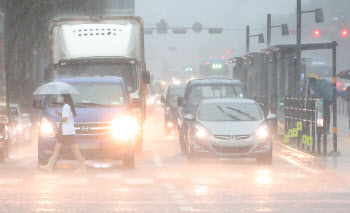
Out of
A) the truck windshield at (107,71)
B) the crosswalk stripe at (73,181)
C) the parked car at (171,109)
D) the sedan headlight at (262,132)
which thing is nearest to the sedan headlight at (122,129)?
the crosswalk stripe at (73,181)

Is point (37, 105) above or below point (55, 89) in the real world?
below

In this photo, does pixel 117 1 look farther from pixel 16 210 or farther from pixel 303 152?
pixel 16 210

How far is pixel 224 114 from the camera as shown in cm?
2355

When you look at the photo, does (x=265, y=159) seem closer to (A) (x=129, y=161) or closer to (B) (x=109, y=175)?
(A) (x=129, y=161)

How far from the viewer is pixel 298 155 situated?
25500mm

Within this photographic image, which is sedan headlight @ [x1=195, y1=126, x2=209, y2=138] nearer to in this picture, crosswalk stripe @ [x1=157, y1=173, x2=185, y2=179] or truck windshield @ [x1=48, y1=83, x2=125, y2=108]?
truck windshield @ [x1=48, y1=83, x2=125, y2=108]

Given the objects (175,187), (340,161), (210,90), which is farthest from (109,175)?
(210,90)

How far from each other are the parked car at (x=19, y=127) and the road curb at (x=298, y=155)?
23.9ft

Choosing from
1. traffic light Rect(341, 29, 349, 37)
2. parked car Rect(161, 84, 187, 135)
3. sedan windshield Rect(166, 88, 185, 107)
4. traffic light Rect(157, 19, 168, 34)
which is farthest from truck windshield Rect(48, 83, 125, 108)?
traffic light Rect(157, 19, 168, 34)

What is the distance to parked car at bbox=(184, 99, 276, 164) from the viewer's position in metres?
22.0

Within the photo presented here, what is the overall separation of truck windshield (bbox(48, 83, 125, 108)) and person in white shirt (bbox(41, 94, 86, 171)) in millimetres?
1102

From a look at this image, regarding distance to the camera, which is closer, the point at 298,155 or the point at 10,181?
the point at 10,181

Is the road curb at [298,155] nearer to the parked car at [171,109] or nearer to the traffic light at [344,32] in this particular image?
the parked car at [171,109]

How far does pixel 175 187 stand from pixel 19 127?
13368 mm
